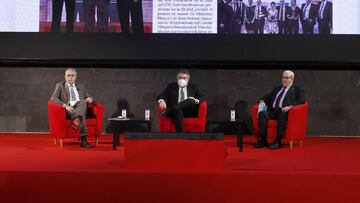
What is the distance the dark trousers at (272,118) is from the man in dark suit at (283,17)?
56.8 inches

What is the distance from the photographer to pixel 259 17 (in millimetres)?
6988

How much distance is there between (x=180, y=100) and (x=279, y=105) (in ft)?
4.53

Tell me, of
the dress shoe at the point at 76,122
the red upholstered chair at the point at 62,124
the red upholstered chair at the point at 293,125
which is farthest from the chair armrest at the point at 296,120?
the dress shoe at the point at 76,122

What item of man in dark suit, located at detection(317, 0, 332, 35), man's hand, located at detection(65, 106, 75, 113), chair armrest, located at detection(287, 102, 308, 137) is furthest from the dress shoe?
man in dark suit, located at detection(317, 0, 332, 35)

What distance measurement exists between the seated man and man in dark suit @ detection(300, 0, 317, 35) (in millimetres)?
3317

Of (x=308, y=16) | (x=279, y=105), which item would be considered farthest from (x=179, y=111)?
(x=308, y=16)

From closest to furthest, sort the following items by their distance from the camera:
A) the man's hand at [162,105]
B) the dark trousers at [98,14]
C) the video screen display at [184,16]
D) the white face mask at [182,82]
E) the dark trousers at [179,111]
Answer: the dark trousers at [179,111] → the man's hand at [162,105] → the white face mask at [182,82] → the video screen display at [184,16] → the dark trousers at [98,14]

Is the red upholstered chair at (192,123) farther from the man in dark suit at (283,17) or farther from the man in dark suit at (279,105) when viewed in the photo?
the man in dark suit at (283,17)

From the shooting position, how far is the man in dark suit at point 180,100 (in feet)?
20.2

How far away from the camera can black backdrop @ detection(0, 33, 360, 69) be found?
6.97 metres

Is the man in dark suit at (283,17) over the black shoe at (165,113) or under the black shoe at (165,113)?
over

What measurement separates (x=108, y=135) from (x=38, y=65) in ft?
5.21

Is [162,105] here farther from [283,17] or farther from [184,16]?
[283,17]

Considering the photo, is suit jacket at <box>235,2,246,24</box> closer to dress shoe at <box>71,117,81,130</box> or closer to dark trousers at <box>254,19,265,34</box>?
dark trousers at <box>254,19,265,34</box>
